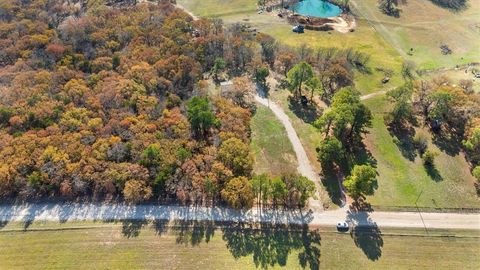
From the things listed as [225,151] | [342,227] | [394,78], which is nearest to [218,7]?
[394,78]

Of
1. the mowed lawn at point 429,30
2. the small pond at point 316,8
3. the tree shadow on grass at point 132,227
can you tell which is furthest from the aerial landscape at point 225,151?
the small pond at point 316,8

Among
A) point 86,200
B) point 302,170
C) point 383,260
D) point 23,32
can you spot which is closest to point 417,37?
point 302,170

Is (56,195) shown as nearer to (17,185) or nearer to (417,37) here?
(17,185)

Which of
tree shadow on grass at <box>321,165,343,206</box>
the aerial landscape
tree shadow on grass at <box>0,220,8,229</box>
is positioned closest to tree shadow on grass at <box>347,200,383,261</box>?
the aerial landscape

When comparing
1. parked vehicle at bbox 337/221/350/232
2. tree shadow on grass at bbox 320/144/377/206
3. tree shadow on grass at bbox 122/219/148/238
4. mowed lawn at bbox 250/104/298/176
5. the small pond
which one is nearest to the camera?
tree shadow on grass at bbox 122/219/148/238

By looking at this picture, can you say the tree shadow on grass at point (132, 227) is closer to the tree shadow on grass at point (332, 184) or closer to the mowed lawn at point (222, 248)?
the mowed lawn at point (222, 248)

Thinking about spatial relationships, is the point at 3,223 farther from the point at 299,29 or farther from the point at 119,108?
the point at 299,29

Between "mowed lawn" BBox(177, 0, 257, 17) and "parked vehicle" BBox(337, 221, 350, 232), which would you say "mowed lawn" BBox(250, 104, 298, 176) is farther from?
"mowed lawn" BBox(177, 0, 257, 17)
